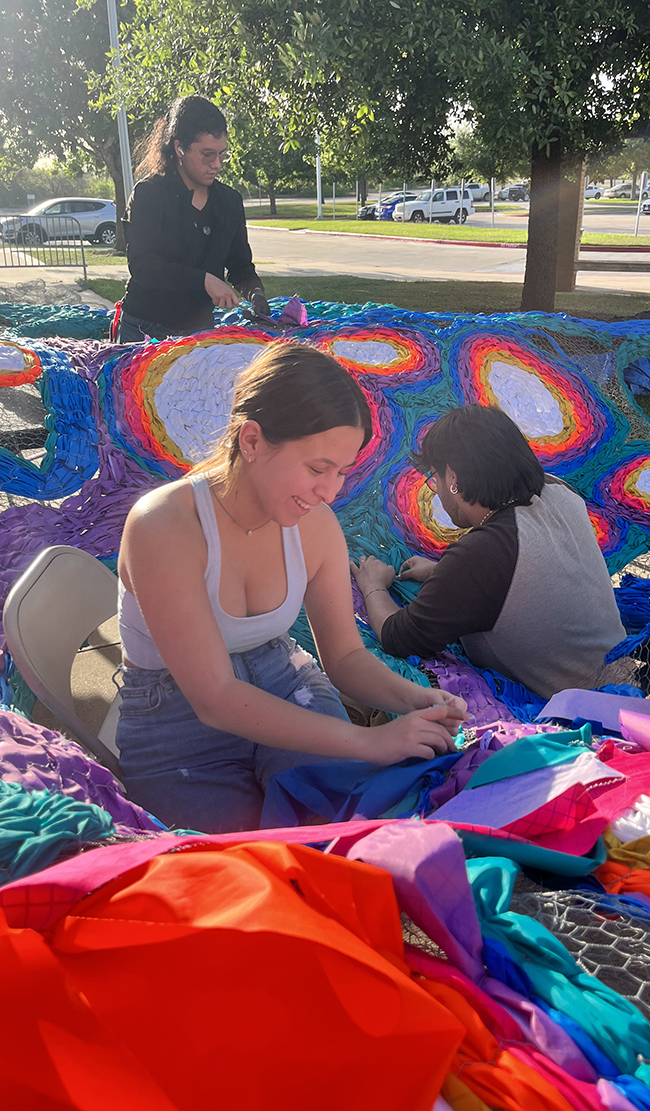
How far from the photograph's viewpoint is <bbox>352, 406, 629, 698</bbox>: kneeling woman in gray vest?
241 cm

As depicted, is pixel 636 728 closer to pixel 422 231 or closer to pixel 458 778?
pixel 458 778

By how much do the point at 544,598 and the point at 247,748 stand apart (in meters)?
0.97

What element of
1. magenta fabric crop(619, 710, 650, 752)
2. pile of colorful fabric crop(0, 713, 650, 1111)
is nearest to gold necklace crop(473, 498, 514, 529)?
magenta fabric crop(619, 710, 650, 752)

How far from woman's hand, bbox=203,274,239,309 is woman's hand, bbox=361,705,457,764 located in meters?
2.55

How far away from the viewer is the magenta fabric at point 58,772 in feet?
4.21

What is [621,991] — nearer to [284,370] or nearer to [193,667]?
[193,667]

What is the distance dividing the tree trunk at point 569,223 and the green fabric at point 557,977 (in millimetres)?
10246

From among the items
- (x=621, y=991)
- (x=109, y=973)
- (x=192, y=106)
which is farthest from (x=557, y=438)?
(x=109, y=973)

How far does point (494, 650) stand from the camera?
8.57 ft

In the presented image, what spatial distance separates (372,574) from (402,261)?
1764 centimetres

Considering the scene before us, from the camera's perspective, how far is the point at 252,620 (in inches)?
75.7

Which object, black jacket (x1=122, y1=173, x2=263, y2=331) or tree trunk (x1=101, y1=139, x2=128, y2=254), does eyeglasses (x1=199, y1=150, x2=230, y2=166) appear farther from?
tree trunk (x1=101, y1=139, x2=128, y2=254)

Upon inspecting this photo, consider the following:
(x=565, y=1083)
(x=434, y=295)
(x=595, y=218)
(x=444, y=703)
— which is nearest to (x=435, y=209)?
(x=595, y=218)

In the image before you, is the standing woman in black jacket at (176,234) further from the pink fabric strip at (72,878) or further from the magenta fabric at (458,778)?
the pink fabric strip at (72,878)
